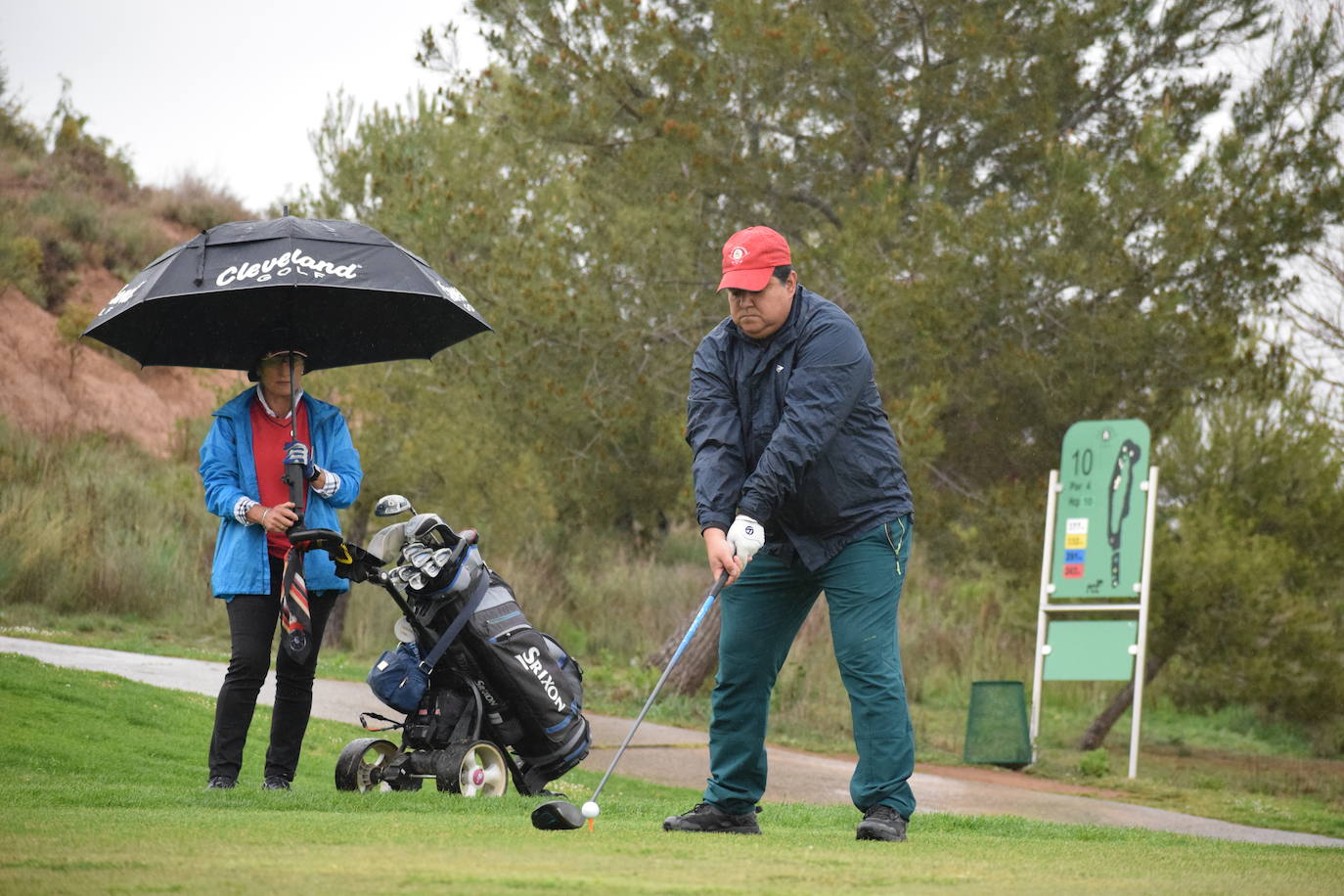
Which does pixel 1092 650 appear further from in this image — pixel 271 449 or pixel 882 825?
pixel 271 449

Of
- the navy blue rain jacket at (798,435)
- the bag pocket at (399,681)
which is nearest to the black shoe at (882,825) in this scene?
the navy blue rain jacket at (798,435)

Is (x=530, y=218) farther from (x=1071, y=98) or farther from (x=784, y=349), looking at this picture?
(x=784, y=349)

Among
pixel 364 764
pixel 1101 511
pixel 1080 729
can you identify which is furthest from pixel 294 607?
pixel 1080 729

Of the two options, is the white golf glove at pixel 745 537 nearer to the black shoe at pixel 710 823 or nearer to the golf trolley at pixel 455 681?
the black shoe at pixel 710 823

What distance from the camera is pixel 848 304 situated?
1379cm

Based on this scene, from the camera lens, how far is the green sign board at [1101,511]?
12.6 metres

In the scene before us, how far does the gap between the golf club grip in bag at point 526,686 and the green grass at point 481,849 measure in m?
0.36

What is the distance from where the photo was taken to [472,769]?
21.4 feet

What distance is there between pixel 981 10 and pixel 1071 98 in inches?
53.6

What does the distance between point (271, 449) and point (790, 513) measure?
7.84ft

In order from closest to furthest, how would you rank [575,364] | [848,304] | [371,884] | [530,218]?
[371,884] → [848,304] → [575,364] → [530,218]

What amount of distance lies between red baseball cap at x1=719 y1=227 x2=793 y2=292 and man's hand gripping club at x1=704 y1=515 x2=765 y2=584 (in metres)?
0.82

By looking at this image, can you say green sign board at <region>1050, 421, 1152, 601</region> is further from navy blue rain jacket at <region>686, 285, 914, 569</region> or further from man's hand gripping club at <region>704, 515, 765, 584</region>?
man's hand gripping club at <region>704, 515, 765, 584</region>

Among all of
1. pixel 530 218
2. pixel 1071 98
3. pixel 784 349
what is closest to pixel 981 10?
pixel 1071 98
